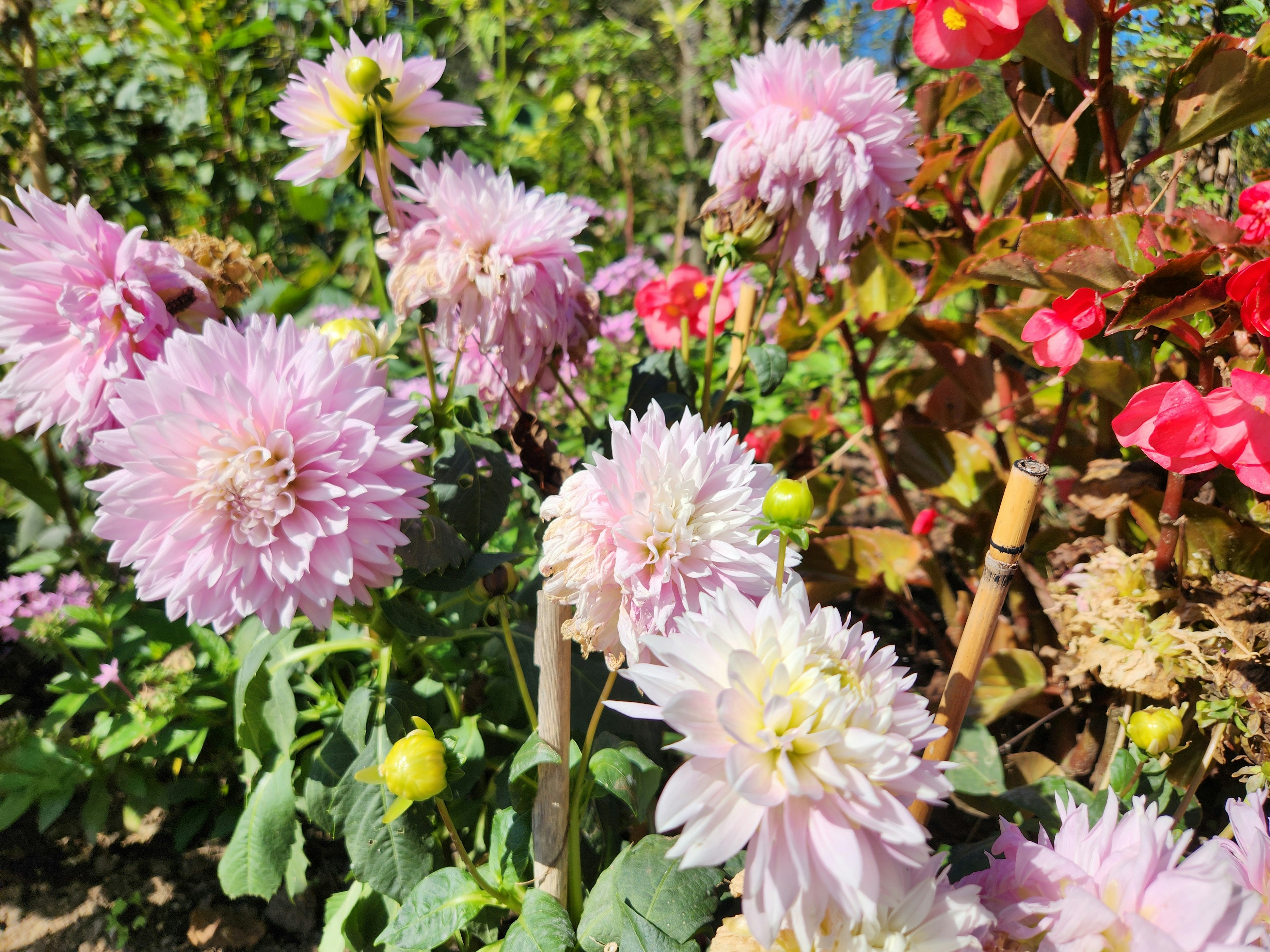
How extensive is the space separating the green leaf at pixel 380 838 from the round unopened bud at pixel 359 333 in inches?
18.1

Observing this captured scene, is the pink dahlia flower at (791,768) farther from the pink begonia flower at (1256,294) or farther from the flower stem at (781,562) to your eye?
the pink begonia flower at (1256,294)

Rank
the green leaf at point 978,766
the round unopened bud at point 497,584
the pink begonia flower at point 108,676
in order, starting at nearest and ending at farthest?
1. the round unopened bud at point 497,584
2. the green leaf at point 978,766
3. the pink begonia flower at point 108,676

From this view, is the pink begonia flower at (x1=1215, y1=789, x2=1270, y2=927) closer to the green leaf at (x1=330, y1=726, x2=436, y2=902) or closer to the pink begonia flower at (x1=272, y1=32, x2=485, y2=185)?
the green leaf at (x1=330, y1=726, x2=436, y2=902)

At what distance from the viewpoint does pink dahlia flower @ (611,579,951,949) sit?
1.44 feet

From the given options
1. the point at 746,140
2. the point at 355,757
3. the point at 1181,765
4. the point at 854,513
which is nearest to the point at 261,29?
the point at 746,140

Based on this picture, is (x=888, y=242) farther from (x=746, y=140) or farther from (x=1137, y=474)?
(x=1137, y=474)

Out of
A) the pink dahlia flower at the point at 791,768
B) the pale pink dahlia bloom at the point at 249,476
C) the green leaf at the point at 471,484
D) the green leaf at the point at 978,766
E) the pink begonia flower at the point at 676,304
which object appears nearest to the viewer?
the pink dahlia flower at the point at 791,768

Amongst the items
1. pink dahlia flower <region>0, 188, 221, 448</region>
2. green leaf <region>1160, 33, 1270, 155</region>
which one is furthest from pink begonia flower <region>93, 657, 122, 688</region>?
green leaf <region>1160, 33, 1270, 155</region>

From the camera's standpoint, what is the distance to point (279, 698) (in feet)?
3.21

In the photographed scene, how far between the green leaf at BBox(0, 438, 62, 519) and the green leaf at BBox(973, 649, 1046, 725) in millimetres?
1663

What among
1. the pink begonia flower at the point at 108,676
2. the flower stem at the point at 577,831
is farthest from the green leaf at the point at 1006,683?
the pink begonia flower at the point at 108,676

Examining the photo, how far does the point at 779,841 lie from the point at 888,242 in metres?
1.03

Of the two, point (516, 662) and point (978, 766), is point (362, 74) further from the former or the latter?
point (978, 766)

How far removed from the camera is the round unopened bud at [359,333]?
0.82 metres
